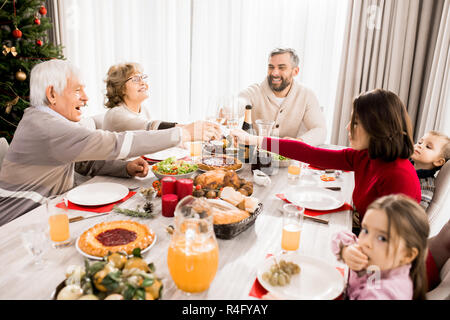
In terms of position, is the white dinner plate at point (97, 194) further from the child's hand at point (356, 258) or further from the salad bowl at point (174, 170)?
the child's hand at point (356, 258)

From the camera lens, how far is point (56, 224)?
3.83 feet

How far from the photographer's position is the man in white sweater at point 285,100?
3000mm

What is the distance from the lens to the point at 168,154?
7.74 feet

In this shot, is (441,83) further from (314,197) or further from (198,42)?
(198,42)

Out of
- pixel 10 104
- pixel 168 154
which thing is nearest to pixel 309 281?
pixel 168 154

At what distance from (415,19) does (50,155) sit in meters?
3.37

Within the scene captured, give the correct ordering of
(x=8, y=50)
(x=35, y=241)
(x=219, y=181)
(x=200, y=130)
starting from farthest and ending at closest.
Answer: (x=8, y=50)
(x=200, y=130)
(x=219, y=181)
(x=35, y=241)

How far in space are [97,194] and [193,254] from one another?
860mm

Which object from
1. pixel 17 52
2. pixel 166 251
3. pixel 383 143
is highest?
pixel 17 52

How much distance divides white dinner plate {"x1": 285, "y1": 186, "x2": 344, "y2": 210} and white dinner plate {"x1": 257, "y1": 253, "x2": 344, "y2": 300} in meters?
0.45

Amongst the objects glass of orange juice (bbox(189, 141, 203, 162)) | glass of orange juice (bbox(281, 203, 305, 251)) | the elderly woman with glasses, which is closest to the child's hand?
glass of orange juice (bbox(281, 203, 305, 251))

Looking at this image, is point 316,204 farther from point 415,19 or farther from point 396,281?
point 415,19

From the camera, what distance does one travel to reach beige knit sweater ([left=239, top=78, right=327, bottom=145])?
3.01m

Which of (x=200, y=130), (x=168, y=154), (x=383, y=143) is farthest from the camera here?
(x=168, y=154)
